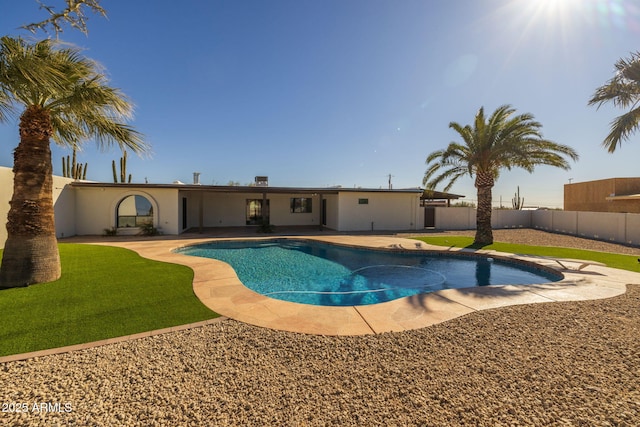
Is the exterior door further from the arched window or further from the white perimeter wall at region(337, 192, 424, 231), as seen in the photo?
the arched window

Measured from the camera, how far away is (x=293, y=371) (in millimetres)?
3051

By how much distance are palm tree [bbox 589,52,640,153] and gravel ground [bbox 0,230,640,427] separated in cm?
960

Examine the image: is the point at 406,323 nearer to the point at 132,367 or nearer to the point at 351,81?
the point at 132,367

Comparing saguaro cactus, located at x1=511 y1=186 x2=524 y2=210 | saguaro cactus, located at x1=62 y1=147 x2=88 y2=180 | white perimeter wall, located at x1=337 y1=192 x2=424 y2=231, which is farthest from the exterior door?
saguaro cactus, located at x1=62 y1=147 x2=88 y2=180

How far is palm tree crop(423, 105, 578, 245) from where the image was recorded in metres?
12.3

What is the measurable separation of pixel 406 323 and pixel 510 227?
24129 mm

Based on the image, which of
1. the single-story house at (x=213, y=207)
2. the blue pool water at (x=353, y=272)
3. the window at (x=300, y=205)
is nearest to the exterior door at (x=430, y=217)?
the single-story house at (x=213, y=207)

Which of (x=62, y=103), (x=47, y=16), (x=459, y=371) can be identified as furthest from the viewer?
(x=62, y=103)

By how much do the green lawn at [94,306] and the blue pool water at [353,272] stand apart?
220 cm

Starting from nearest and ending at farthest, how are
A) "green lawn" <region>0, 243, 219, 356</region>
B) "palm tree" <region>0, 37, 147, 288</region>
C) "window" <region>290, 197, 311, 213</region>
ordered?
"green lawn" <region>0, 243, 219, 356</region> → "palm tree" <region>0, 37, 147, 288</region> → "window" <region>290, 197, 311, 213</region>

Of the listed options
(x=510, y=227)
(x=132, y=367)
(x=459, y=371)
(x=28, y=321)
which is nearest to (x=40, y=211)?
(x=28, y=321)

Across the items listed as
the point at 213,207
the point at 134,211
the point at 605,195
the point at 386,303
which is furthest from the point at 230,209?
the point at 605,195

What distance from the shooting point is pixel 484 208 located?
14.1 metres

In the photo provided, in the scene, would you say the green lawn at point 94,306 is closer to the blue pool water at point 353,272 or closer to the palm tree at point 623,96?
the blue pool water at point 353,272
